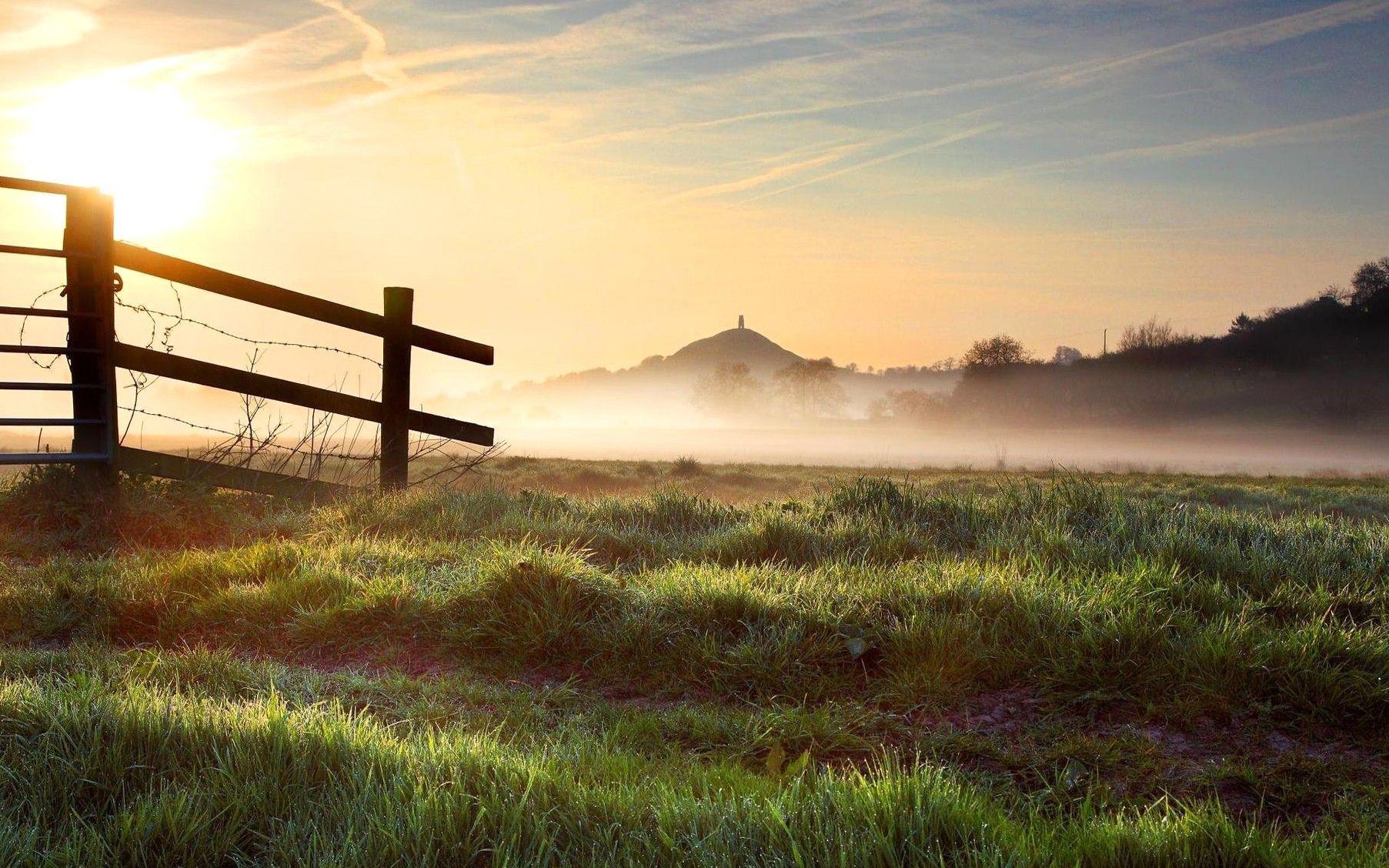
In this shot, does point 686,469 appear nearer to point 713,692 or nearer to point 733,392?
point 713,692

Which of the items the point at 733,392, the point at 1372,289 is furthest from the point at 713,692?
the point at 733,392

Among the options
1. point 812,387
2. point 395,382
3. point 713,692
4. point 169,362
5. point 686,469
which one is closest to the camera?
point 713,692

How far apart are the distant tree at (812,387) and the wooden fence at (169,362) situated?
12136 cm

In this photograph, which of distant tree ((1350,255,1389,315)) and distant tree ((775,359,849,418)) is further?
distant tree ((775,359,849,418))

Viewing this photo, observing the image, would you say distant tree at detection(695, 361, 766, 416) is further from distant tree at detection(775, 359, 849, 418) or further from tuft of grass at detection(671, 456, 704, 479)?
tuft of grass at detection(671, 456, 704, 479)

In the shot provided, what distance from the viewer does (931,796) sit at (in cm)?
243

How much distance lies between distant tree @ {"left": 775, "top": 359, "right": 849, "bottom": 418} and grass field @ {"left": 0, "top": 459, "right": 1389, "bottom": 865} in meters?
123

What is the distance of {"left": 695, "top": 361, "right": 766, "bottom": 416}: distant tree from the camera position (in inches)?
5497

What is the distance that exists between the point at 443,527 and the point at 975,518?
14.1ft

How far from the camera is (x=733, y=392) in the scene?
140m

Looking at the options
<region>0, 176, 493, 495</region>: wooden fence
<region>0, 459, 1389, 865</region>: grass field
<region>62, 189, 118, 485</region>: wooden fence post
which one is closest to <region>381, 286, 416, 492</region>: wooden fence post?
<region>0, 176, 493, 495</region>: wooden fence

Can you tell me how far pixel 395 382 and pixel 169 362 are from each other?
201 centimetres

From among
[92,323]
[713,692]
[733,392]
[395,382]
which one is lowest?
[713,692]

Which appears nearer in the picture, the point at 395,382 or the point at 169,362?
the point at 169,362
